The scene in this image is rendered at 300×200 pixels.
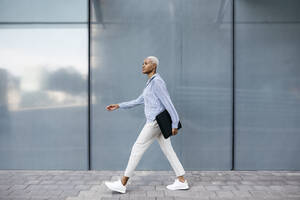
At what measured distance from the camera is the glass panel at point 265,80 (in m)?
5.02

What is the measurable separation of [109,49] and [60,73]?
0.98 m

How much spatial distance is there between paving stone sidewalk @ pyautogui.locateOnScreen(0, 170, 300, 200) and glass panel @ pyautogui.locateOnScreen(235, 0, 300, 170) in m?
0.43

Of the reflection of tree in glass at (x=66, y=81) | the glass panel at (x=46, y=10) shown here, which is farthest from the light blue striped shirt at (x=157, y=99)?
the glass panel at (x=46, y=10)

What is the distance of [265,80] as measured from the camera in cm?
502

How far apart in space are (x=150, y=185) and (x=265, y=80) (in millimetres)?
2760

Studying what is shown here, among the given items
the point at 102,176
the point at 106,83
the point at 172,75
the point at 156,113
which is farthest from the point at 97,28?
the point at 102,176

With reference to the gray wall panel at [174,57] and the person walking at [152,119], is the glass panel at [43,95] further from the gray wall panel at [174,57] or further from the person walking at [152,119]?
the person walking at [152,119]

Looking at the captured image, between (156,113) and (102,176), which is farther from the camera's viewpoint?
(102,176)

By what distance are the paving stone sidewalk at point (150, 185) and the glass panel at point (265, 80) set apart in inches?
16.7

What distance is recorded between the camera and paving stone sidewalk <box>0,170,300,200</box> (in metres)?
3.76

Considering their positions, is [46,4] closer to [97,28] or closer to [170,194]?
[97,28]

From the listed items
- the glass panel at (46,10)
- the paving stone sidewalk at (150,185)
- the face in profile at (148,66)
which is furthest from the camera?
the glass panel at (46,10)

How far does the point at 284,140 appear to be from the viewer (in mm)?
5070

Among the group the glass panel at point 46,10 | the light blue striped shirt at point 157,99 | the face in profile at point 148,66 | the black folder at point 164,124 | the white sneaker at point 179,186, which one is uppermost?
the glass panel at point 46,10
